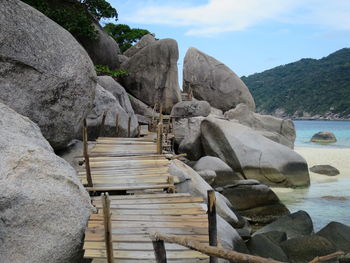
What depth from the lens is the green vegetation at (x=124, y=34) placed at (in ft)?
119

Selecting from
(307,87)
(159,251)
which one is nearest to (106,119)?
(159,251)

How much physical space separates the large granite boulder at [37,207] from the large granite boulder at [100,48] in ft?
57.6

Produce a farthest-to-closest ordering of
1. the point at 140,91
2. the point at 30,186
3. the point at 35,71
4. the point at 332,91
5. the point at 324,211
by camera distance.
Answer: the point at 332,91, the point at 140,91, the point at 324,211, the point at 35,71, the point at 30,186

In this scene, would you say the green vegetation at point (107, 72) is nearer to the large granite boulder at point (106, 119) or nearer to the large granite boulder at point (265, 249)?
the large granite boulder at point (106, 119)

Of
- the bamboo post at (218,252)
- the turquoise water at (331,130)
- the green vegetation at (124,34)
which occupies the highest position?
the green vegetation at (124,34)

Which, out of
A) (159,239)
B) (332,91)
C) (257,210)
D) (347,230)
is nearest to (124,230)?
(159,239)

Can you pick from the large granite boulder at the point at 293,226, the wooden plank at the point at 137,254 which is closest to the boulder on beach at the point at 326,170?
the large granite boulder at the point at 293,226

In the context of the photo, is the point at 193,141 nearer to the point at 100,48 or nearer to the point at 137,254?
the point at 100,48

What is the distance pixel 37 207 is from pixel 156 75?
75.9 feet

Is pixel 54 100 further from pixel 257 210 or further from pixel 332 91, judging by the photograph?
pixel 332 91

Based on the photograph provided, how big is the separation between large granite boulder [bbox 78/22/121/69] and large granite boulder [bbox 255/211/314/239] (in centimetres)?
1545

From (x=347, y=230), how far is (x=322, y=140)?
32.0 m

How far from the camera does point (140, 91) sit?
1070 inches

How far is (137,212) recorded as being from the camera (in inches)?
215
